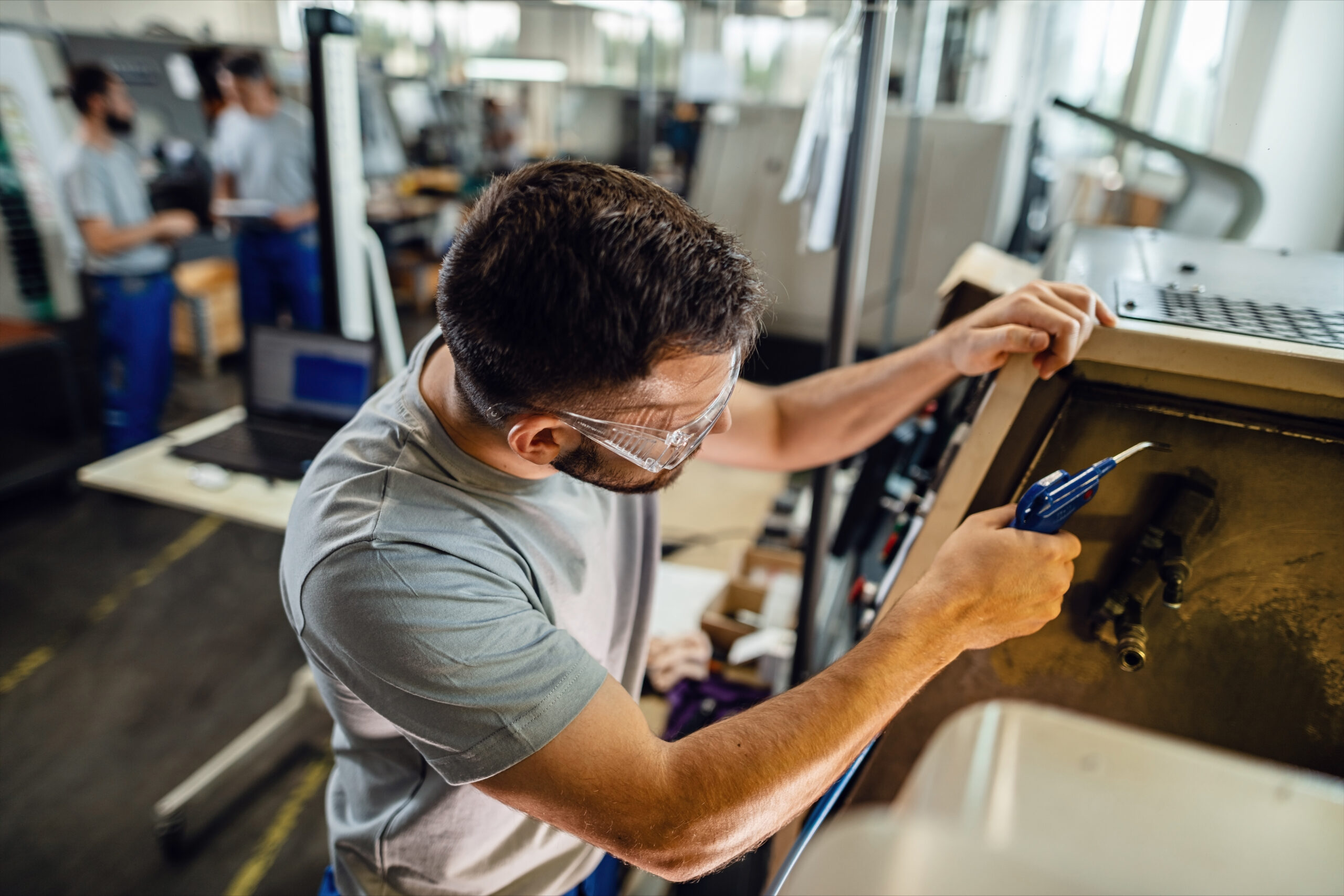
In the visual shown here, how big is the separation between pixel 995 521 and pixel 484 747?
1.70 feet

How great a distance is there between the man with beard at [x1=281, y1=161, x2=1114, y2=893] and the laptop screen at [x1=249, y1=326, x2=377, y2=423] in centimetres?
123

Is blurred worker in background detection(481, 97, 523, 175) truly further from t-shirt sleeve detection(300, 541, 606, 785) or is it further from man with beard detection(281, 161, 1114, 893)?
t-shirt sleeve detection(300, 541, 606, 785)

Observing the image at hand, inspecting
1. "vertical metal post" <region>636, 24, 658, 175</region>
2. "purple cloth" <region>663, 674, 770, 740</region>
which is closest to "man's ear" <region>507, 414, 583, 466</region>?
"purple cloth" <region>663, 674, 770, 740</region>

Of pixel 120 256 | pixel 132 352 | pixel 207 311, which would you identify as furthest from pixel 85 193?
pixel 207 311

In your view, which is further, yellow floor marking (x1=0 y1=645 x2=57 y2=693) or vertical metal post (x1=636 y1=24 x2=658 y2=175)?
vertical metal post (x1=636 y1=24 x2=658 y2=175)

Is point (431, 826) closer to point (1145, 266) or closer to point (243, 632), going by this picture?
point (1145, 266)

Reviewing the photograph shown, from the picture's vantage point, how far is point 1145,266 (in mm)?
1035

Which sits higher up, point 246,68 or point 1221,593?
point 246,68

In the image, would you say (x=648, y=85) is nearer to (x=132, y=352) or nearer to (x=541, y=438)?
(x=132, y=352)

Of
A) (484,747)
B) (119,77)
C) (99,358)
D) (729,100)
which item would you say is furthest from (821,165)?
(119,77)

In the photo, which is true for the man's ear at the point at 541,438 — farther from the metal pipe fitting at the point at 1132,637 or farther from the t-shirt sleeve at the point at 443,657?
the metal pipe fitting at the point at 1132,637

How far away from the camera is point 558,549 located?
2.91ft

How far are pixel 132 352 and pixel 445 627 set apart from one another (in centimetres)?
363

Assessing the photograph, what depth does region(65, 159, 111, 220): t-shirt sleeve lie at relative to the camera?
324 cm
